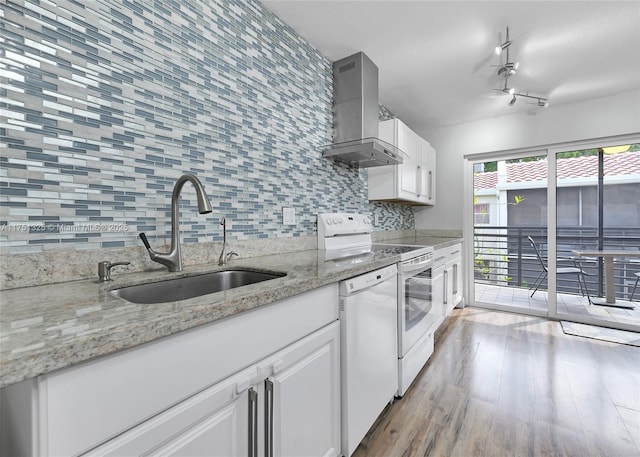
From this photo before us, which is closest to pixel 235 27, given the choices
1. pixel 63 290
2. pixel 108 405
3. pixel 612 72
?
pixel 63 290

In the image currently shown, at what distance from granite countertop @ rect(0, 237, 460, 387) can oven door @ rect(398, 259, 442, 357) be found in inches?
36.7

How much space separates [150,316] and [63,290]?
451 millimetres

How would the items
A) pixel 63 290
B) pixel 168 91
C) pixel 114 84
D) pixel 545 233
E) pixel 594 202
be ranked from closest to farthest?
pixel 63 290 < pixel 114 84 < pixel 168 91 < pixel 594 202 < pixel 545 233

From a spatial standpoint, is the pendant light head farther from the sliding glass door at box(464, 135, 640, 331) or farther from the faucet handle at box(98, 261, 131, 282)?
the faucet handle at box(98, 261, 131, 282)

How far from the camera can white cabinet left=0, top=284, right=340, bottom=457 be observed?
48cm

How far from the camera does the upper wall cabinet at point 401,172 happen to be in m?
2.74

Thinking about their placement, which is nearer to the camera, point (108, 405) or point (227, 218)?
point (108, 405)

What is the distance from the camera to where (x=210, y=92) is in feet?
4.65

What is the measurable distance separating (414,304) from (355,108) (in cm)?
153

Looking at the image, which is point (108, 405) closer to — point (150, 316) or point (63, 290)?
point (150, 316)

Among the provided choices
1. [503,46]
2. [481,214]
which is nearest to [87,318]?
[503,46]

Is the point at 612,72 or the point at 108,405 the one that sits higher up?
the point at 612,72

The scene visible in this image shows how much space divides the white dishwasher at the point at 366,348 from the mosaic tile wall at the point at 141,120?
0.69 meters

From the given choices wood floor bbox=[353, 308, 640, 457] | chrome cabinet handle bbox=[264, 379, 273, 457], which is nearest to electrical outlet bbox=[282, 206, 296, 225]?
chrome cabinet handle bbox=[264, 379, 273, 457]
